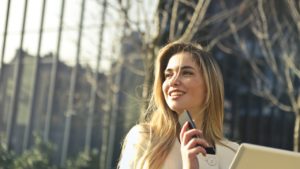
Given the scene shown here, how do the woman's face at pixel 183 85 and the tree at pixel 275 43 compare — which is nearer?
the woman's face at pixel 183 85

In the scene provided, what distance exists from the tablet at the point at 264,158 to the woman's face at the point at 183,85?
67 centimetres

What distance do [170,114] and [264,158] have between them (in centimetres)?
83

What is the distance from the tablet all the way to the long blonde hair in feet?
2.02

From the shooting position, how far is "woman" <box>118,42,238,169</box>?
8.06ft

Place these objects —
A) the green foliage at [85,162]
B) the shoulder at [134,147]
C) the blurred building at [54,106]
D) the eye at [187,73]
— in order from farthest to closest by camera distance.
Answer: the blurred building at [54,106], the green foliage at [85,162], the eye at [187,73], the shoulder at [134,147]

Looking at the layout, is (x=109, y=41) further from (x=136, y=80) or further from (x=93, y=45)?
(x=136, y=80)

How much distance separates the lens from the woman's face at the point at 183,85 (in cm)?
249

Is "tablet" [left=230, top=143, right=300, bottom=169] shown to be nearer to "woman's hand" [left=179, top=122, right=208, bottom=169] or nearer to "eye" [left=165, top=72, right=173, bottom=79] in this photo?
"woman's hand" [left=179, top=122, right=208, bottom=169]

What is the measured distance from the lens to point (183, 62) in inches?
102

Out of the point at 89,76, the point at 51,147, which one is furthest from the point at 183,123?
the point at 89,76

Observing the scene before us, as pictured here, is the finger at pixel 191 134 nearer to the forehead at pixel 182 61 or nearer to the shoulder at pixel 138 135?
the shoulder at pixel 138 135

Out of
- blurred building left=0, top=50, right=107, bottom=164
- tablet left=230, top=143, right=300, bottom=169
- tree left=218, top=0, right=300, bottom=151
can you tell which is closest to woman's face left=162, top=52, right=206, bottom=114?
tablet left=230, top=143, right=300, bottom=169

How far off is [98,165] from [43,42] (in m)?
2.82

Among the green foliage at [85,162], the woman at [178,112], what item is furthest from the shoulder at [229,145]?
the green foliage at [85,162]
